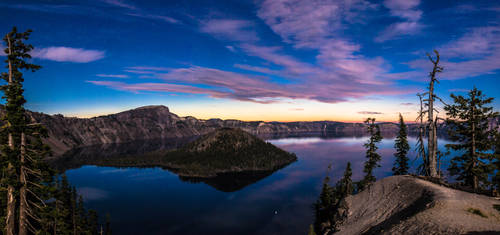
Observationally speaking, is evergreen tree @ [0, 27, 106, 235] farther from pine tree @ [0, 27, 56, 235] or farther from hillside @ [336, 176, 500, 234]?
hillside @ [336, 176, 500, 234]

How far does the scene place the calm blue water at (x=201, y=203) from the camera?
8781 centimetres

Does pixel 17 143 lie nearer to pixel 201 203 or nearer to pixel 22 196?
pixel 22 196

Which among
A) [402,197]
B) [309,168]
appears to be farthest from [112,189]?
[402,197]

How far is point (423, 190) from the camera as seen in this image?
2502cm

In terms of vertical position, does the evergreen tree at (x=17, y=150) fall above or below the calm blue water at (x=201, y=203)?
above

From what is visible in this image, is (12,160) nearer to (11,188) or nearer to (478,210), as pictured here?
(11,188)

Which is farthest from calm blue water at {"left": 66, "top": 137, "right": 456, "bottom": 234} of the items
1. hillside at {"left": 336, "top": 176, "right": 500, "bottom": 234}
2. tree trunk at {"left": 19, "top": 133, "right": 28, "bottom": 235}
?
tree trunk at {"left": 19, "top": 133, "right": 28, "bottom": 235}

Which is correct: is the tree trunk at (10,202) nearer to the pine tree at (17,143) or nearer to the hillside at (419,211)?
the pine tree at (17,143)

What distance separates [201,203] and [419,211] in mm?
113117

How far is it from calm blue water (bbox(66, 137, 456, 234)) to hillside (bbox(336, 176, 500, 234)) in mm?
54599

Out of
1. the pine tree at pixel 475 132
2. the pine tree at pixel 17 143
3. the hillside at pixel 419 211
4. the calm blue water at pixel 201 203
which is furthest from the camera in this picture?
the calm blue water at pixel 201 203

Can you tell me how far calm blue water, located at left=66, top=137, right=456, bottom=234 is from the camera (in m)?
87.8

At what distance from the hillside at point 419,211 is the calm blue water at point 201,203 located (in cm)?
5460

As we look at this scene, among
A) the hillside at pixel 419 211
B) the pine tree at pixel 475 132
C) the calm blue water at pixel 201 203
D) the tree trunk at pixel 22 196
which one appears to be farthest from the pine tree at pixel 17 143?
the calm blue water at pixel 201 203
